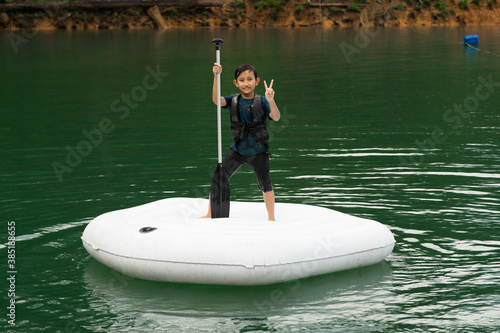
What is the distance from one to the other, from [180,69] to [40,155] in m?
13.2

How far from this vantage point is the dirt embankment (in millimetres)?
47438

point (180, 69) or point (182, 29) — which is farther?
point (182, 29)

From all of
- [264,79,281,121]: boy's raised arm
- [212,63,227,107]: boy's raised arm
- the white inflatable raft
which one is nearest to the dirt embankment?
[212,63,227,107]: boy's raised arm

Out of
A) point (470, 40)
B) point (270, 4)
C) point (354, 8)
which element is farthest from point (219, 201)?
point (354, 8)

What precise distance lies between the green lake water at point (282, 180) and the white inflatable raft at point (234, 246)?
6.7 inches

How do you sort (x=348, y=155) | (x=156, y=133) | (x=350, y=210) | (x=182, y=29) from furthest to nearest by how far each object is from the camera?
(x=182, y=29), (x=156, y=133), (x=348, y=155), (x=350, y=210)

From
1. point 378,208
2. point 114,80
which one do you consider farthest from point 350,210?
point 114,80

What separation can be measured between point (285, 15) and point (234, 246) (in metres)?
43.7

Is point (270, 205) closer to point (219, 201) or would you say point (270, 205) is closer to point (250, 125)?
point (219, 201)

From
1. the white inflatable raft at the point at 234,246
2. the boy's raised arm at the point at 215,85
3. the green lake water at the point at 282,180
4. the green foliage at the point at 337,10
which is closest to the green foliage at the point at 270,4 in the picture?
the green foliage at the point at 337,10

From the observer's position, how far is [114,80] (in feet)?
74.0

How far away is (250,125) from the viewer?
753 centimetres

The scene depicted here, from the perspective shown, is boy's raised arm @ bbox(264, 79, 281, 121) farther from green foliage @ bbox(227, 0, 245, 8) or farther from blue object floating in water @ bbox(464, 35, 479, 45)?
green foliage @ bbox(227, 0, 245, 8)

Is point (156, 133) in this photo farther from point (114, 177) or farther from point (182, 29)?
point (182, 29)
